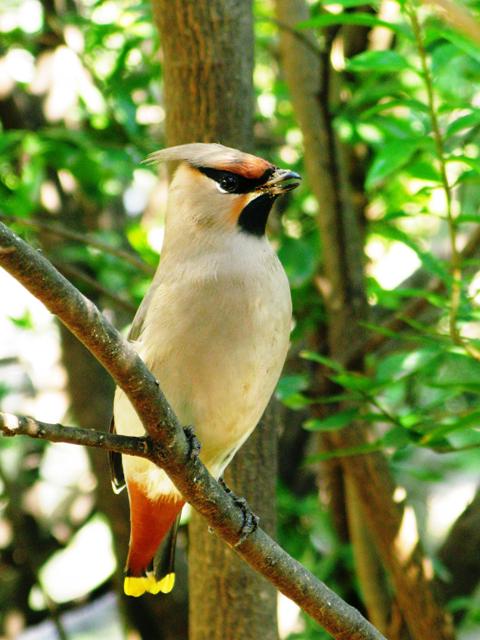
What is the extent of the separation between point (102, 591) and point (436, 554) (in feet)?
5.80

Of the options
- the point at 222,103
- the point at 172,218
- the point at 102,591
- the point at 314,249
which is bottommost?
the point at 102,591

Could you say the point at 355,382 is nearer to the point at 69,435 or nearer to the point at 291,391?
the point at 291,391

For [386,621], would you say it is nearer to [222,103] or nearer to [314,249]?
[314,249]

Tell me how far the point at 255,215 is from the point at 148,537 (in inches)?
36.0

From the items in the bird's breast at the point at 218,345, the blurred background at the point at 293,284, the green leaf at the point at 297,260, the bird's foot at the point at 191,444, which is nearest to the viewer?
the bird's foot at the point at 191,444

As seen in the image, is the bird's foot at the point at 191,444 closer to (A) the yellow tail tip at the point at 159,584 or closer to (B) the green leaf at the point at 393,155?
(B) the green leaf at the point at 393,155

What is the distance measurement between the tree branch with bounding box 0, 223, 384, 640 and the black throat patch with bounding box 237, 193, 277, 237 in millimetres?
734

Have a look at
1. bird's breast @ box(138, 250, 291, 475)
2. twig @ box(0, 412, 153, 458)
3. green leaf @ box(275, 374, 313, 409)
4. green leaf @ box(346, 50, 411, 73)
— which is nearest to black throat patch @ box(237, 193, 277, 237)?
bird's breast @ box(138, 250, 291, 475)

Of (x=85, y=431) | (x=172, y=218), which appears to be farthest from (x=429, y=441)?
(x=85, y=431)

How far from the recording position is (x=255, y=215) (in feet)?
8.64

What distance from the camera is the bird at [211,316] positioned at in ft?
7.80

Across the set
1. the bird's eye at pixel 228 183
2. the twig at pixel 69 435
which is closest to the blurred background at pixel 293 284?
the bird's eye at pixel 228 183

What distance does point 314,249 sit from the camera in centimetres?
386

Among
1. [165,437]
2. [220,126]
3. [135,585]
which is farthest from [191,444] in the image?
[220,126]
